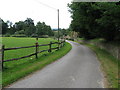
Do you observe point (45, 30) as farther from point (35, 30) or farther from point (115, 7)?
point (115, 7)

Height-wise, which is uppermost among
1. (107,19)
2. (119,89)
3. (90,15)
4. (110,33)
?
(90,15)

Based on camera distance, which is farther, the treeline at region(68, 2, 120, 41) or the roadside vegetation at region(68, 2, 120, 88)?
the treeline at region(68, 2, 120, 41)

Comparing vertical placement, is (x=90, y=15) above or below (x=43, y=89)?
above

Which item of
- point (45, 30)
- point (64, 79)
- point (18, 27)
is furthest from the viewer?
point (18, 27)

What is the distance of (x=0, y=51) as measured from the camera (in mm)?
5742

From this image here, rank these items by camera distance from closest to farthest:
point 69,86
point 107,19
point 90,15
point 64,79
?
point 69,86
point 64,79
point 107,19
point 90,15

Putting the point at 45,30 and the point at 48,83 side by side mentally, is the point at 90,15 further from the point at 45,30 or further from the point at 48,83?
the point at 45,30

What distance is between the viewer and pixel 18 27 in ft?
372

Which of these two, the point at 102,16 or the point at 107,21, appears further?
the point at 102,16

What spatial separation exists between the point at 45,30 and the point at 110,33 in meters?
78.1

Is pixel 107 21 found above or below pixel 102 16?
below

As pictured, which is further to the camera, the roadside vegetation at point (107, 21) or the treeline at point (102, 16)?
the treeline at point (102, 16)

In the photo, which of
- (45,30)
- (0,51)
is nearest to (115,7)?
(0,51)

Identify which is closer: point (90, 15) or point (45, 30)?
point (90, 15)
